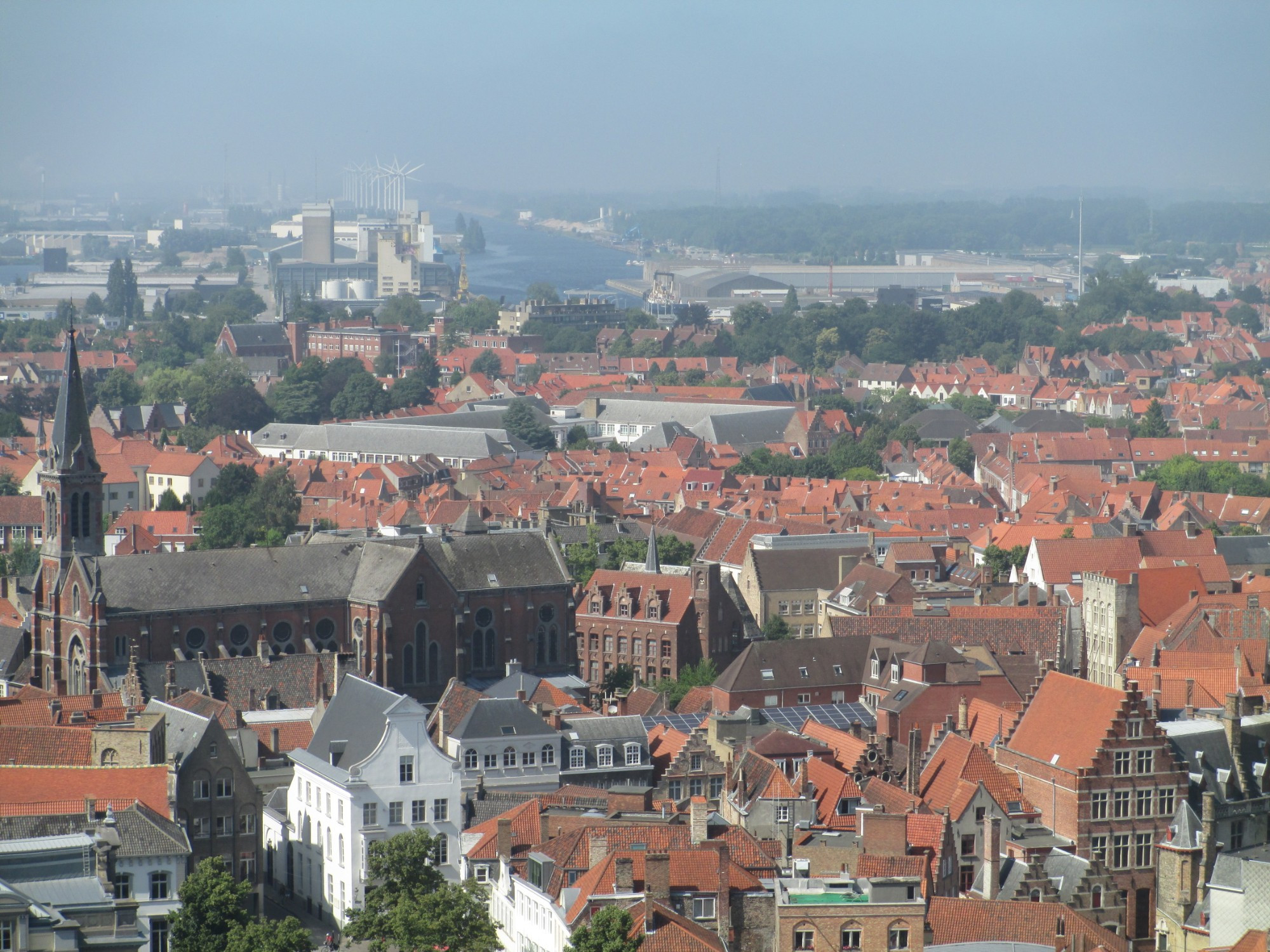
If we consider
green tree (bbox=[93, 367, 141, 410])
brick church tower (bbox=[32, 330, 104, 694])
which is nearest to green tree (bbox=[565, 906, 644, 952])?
brick church tower (bbox=[32, 330, 104, 694])

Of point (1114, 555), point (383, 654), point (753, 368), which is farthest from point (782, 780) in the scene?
point (753, 368)

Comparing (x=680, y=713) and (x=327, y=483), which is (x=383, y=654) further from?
(x=327, y=483)

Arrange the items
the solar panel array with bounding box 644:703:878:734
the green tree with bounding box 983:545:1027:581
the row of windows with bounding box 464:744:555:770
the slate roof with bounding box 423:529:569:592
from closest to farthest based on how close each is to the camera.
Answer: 1. the row of windows with bounding box 464:744:555:770
2. the solar panel array with bounding box 644:703:878:734
3. the slate roof with bounding box 423:529:569:592
4. the green tree with bounding box 983:545:1027:581

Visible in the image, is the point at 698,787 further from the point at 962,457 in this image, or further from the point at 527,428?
the point at 527,428

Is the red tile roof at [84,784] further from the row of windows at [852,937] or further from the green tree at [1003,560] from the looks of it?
the green tree at [1003,560]

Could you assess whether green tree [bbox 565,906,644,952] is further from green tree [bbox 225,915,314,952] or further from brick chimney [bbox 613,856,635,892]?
green tree [bbox 225,915,314,952]

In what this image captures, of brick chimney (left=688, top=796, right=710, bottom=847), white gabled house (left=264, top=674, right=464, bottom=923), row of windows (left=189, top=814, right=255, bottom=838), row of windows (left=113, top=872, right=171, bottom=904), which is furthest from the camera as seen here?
white gabled house (left=264, top=674, right=464, bottom=923)

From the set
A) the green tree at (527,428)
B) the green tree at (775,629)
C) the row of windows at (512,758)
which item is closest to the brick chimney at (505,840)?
the row of windows at (512,758)
